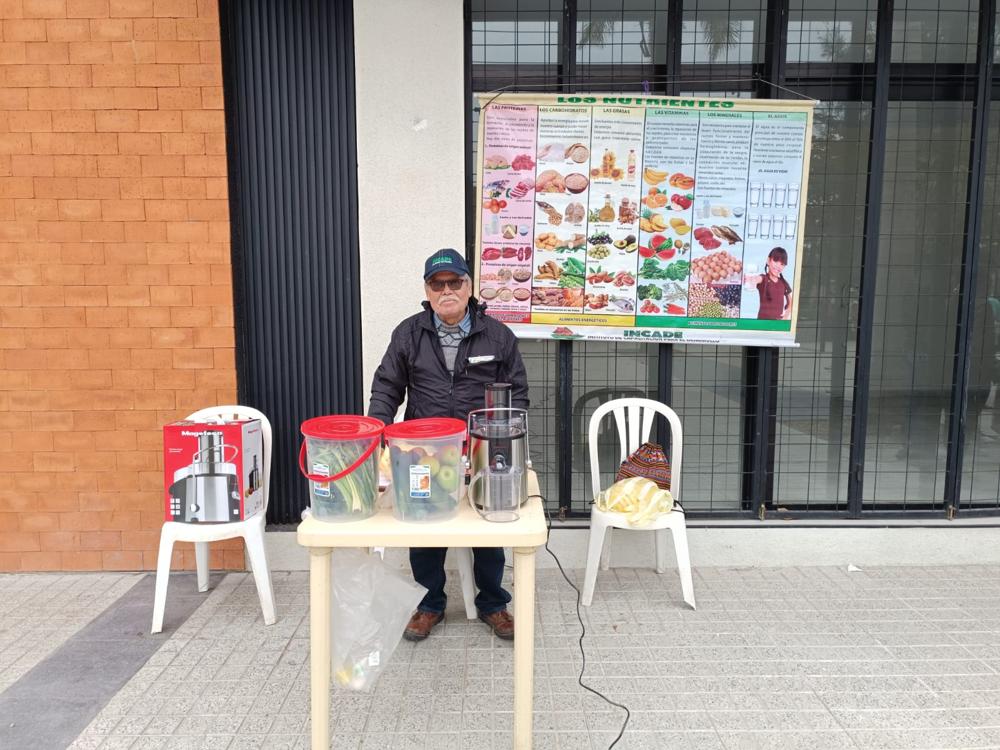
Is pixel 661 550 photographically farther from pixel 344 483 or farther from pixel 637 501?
pixel 344 483

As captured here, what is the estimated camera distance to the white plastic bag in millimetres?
2322

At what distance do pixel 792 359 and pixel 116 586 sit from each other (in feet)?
13.1

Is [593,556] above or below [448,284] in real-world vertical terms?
below

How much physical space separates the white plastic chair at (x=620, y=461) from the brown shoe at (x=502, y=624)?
0.49 meters

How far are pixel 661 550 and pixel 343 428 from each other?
2274 mm

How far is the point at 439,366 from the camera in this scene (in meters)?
2.95

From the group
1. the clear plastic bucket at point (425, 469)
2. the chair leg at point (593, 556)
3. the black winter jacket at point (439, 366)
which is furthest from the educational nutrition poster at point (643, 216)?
the clear plastic bucket at point (425, 469)

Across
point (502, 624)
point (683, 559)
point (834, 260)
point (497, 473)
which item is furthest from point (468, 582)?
point (834, 260)

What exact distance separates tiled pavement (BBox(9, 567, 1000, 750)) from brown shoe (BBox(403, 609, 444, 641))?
0.21 feet

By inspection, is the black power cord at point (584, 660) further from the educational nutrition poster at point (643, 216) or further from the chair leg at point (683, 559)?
the educational nutrition poster at point (643, 216)

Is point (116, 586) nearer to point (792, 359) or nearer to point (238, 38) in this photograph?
point (238, 38)

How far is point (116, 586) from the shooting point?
3.63m

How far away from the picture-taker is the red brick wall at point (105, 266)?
3.48 metres

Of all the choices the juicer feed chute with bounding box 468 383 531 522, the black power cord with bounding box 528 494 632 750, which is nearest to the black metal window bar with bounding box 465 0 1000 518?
the black power cord with bounding box 528 494 632 750
